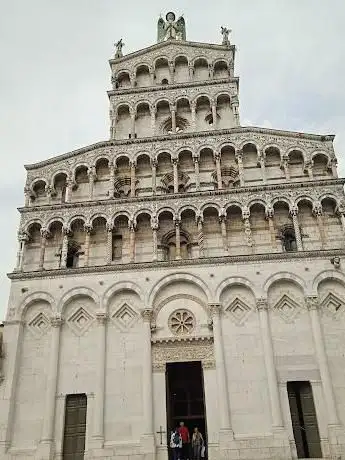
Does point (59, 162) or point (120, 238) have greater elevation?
point (59, 162)

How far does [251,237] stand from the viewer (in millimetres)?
19750

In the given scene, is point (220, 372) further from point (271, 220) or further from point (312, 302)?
point (271, 220)

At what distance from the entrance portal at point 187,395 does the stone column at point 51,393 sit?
452 cm

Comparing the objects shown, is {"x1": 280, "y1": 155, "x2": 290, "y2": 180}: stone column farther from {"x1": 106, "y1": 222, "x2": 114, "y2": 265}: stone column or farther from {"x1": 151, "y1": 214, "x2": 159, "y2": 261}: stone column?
{"x1": 106, "y1": 222, "x2": 114, "y2": 265}: stone column

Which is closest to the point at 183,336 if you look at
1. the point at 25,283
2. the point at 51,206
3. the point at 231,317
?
the point at 231,317

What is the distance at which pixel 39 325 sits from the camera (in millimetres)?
19000

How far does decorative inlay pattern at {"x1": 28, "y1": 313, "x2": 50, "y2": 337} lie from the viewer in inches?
742

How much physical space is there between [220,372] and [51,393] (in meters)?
6.49

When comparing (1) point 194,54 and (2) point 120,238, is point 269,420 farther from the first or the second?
(1) point 194,54

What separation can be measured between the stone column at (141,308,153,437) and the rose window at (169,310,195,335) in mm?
977

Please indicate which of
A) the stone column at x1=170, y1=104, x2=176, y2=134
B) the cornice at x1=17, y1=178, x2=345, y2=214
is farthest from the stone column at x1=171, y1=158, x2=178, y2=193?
the stone column at x1=170, y1=104, x2=176, y2=134

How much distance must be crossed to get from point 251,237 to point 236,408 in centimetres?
708

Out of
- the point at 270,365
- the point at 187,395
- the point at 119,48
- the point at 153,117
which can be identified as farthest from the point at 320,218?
the point at 119,48

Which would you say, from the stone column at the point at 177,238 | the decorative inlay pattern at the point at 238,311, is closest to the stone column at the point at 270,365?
the decorative inlay pattern at the point at 238,311
